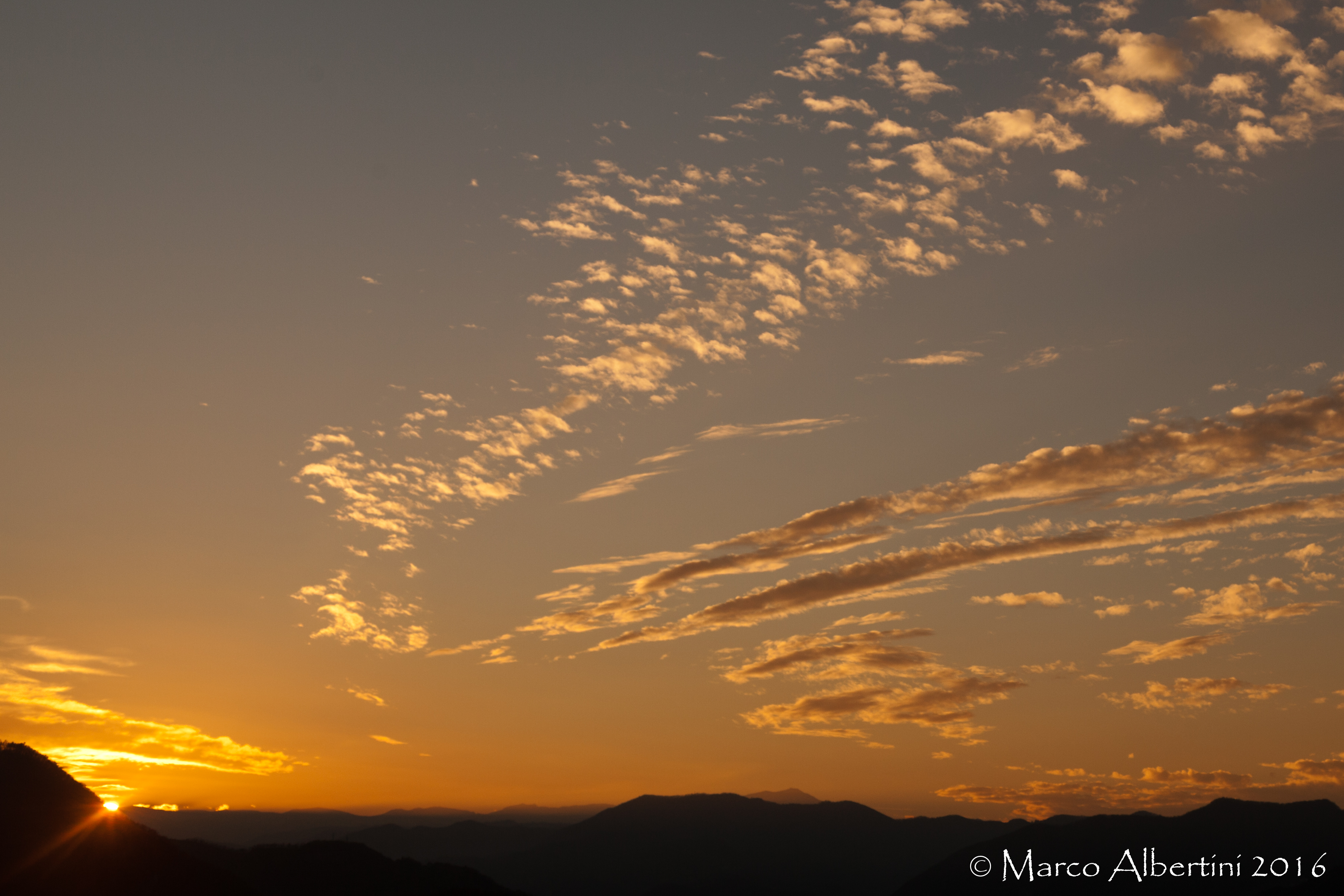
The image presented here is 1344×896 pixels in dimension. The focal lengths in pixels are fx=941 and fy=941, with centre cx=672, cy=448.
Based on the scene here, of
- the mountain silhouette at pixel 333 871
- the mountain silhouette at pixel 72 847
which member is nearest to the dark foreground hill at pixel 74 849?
the mountain silhouette at pixel 72 847

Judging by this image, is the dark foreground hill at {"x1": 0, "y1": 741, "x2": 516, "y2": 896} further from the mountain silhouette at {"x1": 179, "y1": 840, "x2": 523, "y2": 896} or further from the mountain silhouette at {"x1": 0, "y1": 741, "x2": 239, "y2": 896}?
the mountain silhouette at {"x1": 179, "y1": 840, "x2": 523, "y2": 896}

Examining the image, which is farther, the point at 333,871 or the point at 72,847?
the point at 333,871

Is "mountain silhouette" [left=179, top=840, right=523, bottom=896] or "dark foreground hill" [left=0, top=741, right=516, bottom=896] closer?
"dark foreground hill" [left=0, top=741, right=516, bottom=896]

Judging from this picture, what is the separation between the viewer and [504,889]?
112500mm

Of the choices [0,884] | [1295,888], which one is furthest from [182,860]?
[1295,888]

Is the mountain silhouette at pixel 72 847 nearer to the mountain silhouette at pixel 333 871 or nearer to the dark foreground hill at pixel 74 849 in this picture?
the dark foreground hill at pixel 74 849

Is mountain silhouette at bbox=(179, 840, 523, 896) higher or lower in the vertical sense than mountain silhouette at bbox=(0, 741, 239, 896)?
lower

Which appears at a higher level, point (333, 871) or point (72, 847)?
point (72, 847)

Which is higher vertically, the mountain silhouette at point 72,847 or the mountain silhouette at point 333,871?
the mountain silhouette at point 72,847

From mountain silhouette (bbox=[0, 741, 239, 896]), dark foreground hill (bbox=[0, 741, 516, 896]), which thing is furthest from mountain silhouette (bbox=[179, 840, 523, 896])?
mountain silhouette (bbox=[0, 741, 239, 896])

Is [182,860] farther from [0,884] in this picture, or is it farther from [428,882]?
[428,882]

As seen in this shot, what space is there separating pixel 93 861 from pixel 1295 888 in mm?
227275

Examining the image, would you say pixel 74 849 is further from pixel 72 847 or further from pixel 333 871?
pixel 333 871

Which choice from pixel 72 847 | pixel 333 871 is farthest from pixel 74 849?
pixel 333 871
